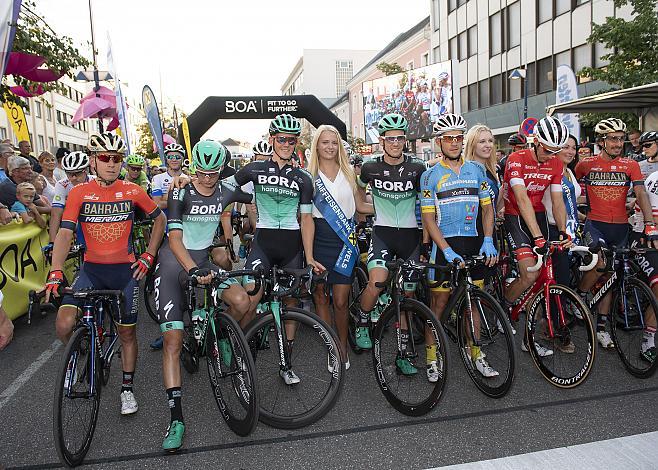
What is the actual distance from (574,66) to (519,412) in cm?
2559

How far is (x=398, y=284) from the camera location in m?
4.26

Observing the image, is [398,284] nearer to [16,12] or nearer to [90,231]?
[90,231]

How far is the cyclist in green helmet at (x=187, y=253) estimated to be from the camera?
3.91 metres

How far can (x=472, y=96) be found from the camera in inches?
1406

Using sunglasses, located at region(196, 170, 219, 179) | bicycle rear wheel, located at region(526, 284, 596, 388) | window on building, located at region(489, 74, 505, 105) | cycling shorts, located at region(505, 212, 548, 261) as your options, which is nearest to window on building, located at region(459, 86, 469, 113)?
window on building, located at region(489, 74, 505, 105)

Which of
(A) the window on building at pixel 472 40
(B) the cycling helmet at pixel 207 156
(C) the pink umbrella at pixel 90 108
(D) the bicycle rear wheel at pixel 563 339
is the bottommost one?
(D) the bicycle rear wheel at pixel 563 339

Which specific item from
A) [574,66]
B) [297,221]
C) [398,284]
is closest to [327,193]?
[297,221]

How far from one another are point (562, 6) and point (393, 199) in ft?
85.4

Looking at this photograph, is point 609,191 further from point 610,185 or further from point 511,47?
point 511,47

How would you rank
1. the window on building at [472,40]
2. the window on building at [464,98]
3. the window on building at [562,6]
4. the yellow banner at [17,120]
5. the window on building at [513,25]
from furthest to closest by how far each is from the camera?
the window on building at [464,98]
the window on building at [472,40]
the window on building at [513,25]
the window on building at [562,6]
the yellow banner at [17,120]

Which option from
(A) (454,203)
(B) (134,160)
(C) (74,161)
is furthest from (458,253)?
(B) (134,160)

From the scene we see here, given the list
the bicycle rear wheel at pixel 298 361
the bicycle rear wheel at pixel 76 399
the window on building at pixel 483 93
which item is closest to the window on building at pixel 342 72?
the window on building at pixel 483 93

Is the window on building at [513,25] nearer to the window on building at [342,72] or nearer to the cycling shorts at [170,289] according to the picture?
the cycling shorts at [170,289]

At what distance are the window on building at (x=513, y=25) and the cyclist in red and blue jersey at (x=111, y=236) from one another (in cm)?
3000
